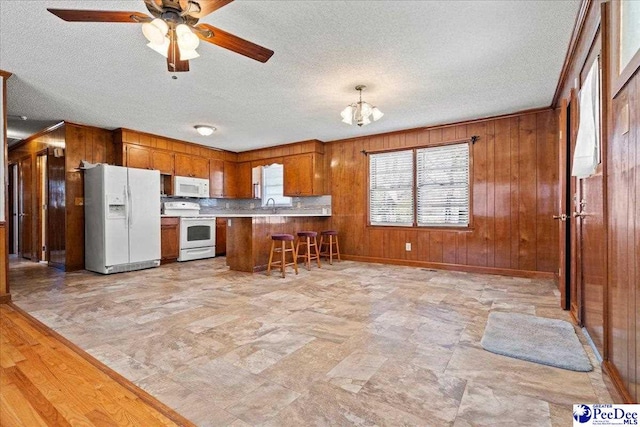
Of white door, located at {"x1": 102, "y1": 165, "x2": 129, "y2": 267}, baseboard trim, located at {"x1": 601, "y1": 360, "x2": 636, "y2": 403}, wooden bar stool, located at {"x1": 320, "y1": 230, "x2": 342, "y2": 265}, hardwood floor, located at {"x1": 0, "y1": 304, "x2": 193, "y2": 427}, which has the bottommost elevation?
hardwood floor, located at {"x1": 0, "y1": 304, "x2": 193, "y2": 427}

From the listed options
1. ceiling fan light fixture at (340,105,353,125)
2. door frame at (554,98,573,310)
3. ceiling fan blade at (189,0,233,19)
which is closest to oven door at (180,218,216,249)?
ceiling fan light fixture at (340,105,353,125)

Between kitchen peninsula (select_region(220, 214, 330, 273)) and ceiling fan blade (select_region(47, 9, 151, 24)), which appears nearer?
ceiling fan blade (select_region(47, 9, 151, 24))

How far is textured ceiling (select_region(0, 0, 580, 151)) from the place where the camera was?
2.25 metres

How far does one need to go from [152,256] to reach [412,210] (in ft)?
14.8

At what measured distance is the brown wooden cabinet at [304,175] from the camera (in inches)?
244

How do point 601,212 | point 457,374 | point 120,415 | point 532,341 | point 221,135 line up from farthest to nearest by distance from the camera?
point 221,135
point 532,341
point 601,212
point 457,374
point 120,415

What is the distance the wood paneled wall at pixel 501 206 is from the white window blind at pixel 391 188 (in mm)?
187

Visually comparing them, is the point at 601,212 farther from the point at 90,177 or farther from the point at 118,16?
the point at 90,177

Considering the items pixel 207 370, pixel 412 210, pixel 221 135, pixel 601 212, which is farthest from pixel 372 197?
pixel 207 370

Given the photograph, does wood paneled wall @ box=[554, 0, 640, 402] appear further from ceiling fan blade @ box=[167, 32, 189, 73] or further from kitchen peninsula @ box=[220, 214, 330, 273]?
kitchen peninsula @ box=[220, 214, 330, 273]

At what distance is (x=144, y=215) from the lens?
16.9ft

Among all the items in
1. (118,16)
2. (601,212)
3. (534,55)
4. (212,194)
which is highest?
(534,55)

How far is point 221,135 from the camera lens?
5.81 meters

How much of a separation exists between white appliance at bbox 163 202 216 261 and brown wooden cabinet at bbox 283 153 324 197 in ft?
5.61
